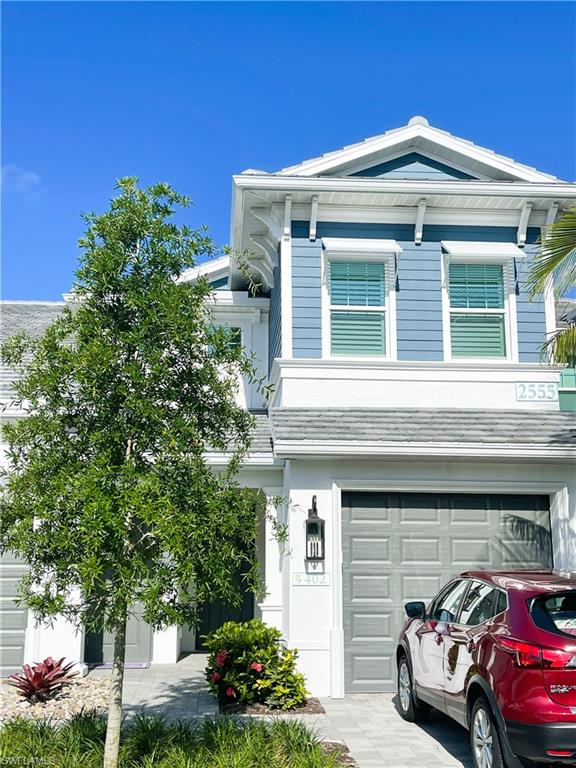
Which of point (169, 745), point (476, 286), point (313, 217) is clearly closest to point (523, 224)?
point (476, 286)

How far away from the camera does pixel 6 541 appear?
19.7 ft

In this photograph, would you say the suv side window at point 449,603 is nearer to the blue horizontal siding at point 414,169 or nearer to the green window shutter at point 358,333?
the green window shutter at point 358,333

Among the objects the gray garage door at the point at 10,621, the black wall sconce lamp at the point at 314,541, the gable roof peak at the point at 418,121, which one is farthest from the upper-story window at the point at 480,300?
the gray garage door at the point at 10,621

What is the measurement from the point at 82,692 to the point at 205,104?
29.2 feet

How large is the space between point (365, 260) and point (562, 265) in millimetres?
3397

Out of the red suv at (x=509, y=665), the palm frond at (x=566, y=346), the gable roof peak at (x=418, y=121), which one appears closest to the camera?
the red suv at (x=509, y=665)

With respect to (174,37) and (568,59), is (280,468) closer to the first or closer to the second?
(174,37)

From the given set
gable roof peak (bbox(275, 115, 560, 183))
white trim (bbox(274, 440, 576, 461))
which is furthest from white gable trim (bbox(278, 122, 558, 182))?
white trim (bbox(274, 440, 576, 461))

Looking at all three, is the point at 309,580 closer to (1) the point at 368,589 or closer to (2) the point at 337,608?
(2) the point at 337,608

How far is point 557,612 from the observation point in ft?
19.0

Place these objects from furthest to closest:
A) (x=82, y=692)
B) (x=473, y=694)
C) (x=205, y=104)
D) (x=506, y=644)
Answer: (x=205, y=104), (x=82, y=692), (x=473, y=694), (x=506, y=644)

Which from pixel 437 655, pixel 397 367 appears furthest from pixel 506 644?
pixel 397 367

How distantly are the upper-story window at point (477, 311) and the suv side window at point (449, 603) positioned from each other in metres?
4.38

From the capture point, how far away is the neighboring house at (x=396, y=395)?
9836mm
